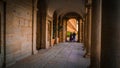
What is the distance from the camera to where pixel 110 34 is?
14.6 ft

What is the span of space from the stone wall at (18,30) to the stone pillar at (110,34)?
473 centimetres

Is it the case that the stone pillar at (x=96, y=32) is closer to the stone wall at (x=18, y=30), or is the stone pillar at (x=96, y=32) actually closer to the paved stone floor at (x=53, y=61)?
the paved stone floor at (x=53, y=61)

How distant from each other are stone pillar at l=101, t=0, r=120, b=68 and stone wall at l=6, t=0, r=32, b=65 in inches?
186

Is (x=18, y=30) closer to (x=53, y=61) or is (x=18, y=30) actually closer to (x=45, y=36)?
(x=53, y=61)

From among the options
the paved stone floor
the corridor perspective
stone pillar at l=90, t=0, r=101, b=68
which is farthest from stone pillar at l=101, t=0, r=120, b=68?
the paved stone floor

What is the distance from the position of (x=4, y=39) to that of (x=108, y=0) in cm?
479

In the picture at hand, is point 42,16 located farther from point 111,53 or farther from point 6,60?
point 111,53

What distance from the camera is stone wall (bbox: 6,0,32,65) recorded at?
8.39 m

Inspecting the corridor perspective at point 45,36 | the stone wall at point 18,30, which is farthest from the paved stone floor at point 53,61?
the stone wall at point 18,30

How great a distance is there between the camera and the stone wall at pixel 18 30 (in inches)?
330

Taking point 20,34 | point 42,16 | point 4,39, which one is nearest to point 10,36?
point 4,39

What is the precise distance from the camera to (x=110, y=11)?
176 inches

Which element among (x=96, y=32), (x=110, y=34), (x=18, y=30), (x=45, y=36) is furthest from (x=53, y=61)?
(x=45, y=36)

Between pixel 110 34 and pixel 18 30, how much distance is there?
19.8 feet
